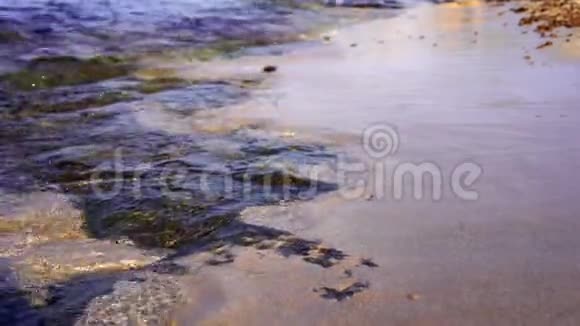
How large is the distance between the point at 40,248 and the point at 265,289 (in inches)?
36.7

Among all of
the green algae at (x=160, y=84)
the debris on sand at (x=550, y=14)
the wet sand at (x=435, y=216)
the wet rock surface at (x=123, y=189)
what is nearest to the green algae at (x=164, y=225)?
the wet rock surface at (x=123, y=189)

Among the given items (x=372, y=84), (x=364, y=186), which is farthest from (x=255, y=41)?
(x=364, y=186)

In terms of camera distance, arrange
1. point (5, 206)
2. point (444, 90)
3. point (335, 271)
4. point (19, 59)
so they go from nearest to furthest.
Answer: point (335, 271), point (5, 206), point (444, 90), point (19, 59)

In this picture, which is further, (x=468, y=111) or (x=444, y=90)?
(x=444, y=90)

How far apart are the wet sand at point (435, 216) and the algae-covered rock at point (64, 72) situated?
6.04ft

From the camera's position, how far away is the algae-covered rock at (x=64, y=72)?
5879 mm

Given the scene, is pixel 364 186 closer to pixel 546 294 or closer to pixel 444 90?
pixel 546 294

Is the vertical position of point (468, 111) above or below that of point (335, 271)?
above

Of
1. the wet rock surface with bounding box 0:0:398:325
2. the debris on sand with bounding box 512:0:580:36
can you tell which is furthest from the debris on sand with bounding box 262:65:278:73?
the debris on sand with bounding box 512:0:580:36

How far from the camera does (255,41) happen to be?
8.99 metres

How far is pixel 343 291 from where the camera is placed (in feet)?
7.08

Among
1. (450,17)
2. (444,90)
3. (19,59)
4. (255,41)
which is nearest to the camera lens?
(444,90)

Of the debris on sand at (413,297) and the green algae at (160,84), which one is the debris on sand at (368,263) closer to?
the debris on sand at (413,297)

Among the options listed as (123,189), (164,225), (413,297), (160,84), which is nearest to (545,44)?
(160,84)
